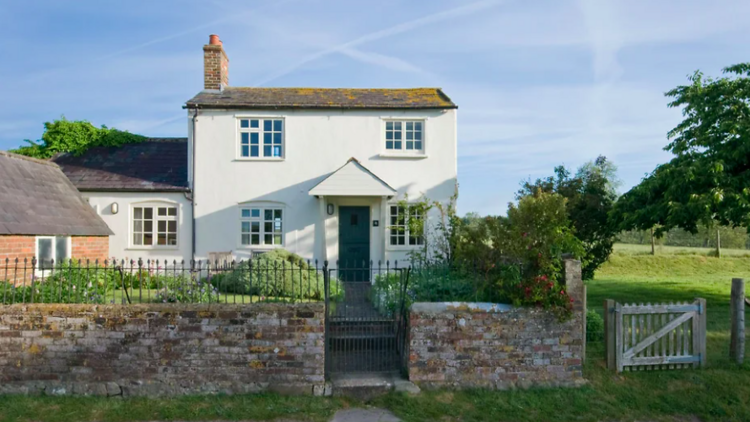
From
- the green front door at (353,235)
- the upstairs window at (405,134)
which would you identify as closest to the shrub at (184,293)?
the green front door at (353,235)

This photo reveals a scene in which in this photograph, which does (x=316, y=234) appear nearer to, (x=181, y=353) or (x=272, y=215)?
(x=272, y=215)

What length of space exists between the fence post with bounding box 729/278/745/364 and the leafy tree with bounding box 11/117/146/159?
17.6 meters

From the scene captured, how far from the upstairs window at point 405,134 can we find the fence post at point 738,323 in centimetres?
915

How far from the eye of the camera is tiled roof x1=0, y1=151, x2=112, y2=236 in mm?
10516

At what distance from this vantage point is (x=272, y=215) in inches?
578

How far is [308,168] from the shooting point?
1470 cm

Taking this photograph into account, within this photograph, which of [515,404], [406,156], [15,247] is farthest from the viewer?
[406,156]

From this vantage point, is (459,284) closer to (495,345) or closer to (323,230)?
(495,345)

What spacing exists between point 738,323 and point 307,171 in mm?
11122

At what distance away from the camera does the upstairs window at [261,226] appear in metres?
14.6

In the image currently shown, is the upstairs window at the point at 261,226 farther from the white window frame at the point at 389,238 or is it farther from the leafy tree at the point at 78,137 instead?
the leafy tree at the point at 78,137

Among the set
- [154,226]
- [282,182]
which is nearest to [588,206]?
[282,182]

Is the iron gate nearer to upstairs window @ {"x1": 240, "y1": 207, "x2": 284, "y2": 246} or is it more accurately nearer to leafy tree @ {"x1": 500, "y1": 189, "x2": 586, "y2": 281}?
leafy tree @ {"x1": 500, "y1": 189, "x2": 586, "y2": 281}

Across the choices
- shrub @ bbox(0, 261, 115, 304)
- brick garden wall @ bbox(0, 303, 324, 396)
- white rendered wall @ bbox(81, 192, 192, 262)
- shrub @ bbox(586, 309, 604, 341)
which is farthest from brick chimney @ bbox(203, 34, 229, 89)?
shrub @ bbox(586, 309, 604, 341)
